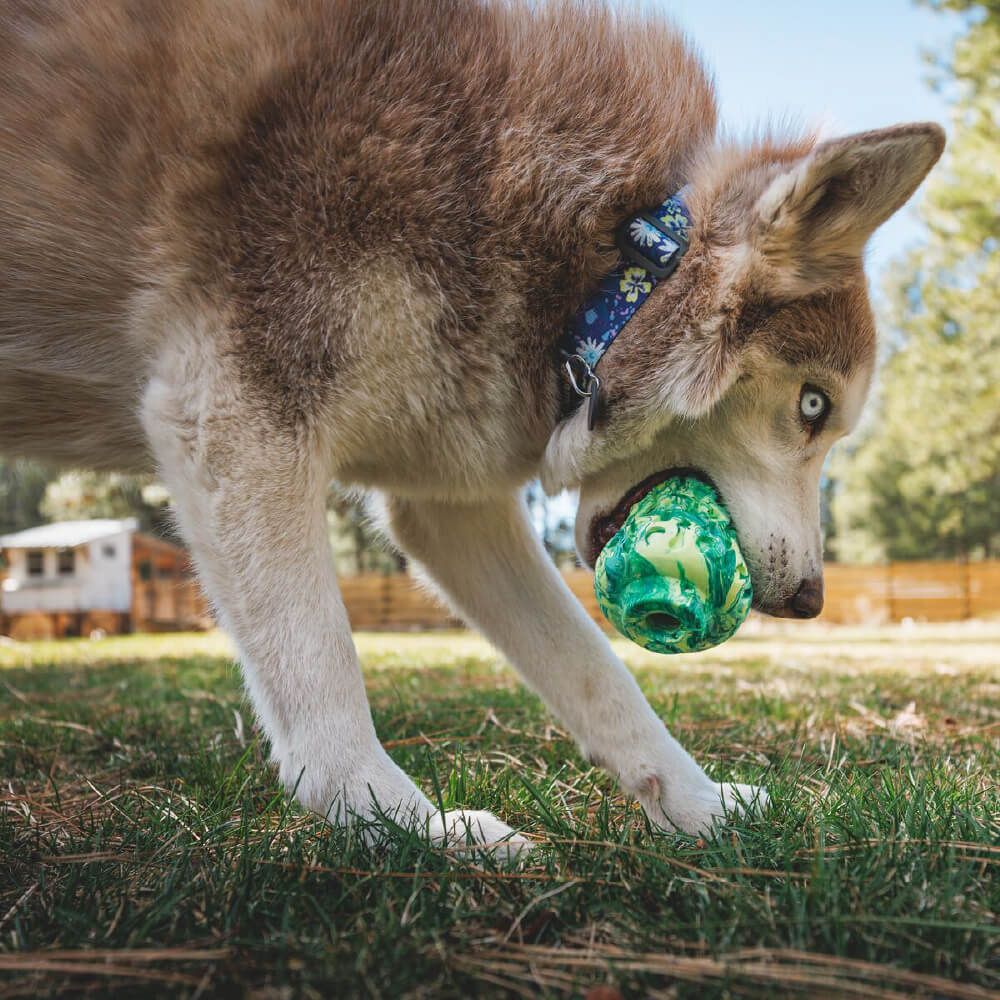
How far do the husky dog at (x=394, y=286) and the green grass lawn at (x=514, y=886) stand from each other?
0.20 m

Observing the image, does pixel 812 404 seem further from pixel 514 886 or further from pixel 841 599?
pixel 841 599

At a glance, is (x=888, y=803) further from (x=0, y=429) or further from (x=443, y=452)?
(x=0, y=429)

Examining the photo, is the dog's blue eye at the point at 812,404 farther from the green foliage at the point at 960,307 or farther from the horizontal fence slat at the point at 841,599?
the horizontal fence slat at the point at 841,599

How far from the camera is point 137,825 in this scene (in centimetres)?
181

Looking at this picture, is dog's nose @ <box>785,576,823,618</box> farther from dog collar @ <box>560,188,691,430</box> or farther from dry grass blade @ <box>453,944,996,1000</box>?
dry grass blade @ <box>453,944,996,1000</box>

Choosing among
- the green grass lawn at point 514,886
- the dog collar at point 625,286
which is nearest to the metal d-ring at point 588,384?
the dog collar at point 625,286

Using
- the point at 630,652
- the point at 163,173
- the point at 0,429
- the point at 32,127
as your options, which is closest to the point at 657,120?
the point at 163,173

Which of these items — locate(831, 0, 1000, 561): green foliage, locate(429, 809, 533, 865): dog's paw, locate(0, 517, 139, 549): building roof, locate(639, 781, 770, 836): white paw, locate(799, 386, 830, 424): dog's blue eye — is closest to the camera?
locate(429, 809, 533, 865): dog's paw

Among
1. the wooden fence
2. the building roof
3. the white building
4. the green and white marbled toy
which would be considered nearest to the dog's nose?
the green and white marbled toy

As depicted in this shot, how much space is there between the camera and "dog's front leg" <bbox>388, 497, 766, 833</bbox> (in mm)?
2066

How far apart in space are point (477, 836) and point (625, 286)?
1270 mm

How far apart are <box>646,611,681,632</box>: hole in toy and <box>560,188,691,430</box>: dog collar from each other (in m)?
0.47

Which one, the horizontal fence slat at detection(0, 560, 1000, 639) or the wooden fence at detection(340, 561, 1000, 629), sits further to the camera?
the wooden fence at detection(340, 561, 1000, 629)

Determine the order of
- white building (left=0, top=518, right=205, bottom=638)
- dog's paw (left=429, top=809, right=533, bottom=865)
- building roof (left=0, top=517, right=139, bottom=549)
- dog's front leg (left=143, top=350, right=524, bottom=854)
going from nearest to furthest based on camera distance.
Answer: dog's paw (left=429, top=809, right=533, bottom=865)
dog's front leg (left=143, top=350, right=524, bottom=854)
white building (left=0, top=518, right=205, bottom=638)
building roof (left=0, top=517, right=139, bottom=549)
